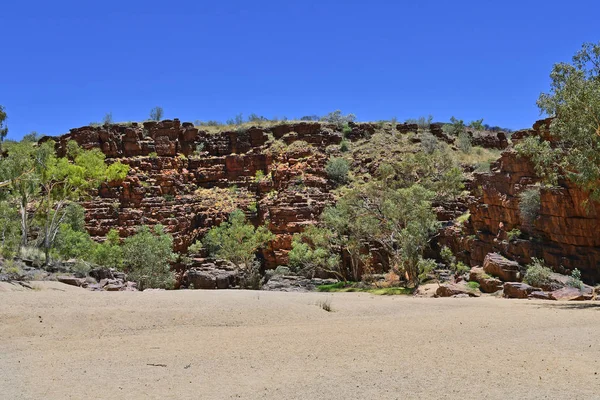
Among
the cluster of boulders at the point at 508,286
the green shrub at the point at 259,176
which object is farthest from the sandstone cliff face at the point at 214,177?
the cluster of boulders at the point at 508,286

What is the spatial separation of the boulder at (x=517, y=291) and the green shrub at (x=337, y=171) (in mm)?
30851

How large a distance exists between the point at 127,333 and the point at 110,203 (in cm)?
4231

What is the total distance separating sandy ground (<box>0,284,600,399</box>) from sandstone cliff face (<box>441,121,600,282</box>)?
40.9ft

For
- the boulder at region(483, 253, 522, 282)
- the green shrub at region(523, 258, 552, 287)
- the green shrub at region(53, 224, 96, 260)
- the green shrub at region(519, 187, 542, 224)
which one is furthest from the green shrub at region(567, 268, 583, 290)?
the green shrub at region(53, 224, 96, 260)

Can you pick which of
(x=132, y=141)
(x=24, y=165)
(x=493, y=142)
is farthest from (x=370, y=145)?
(x=24, y=165)

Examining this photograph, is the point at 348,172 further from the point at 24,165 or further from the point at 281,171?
the point at 24,165

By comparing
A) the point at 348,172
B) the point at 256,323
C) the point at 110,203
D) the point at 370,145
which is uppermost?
the point at 370,145

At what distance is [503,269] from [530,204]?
15.4 feet

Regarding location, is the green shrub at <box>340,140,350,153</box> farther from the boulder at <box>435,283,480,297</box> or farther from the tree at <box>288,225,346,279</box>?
the boulder at <box>435,283,480,297</box>

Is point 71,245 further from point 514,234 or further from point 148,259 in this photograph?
point 514,234

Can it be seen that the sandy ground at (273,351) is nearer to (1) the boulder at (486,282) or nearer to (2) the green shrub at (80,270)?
(2) the green shrub at (80,270)

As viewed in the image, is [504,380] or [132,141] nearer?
[504,380]

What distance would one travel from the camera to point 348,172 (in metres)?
50.0

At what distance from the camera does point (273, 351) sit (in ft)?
24.1
